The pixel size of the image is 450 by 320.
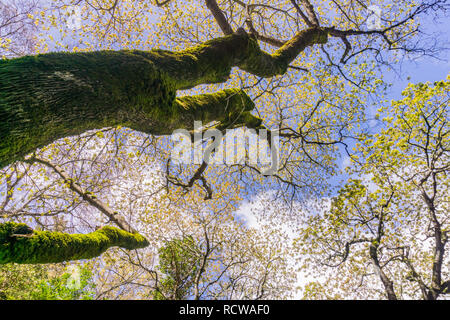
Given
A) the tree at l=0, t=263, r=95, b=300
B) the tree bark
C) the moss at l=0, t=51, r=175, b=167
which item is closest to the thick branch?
the tree bark

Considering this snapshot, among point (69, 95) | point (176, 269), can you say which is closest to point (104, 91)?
point (69, 95)

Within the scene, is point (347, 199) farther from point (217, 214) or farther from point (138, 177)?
point (138, 177)

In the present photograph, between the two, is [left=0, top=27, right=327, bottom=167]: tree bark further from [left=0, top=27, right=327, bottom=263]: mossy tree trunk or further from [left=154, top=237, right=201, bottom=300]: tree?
[left=154, top=237, right=201, bottom=300]: tree

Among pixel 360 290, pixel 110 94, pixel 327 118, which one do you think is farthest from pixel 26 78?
pixel 360 290

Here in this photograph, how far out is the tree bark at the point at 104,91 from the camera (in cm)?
206

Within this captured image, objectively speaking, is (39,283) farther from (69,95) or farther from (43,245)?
(69,95)

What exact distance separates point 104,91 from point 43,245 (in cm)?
356

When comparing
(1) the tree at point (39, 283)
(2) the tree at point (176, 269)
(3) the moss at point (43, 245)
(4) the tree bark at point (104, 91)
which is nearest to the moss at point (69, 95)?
(4) the tree bark at point (104, 91)

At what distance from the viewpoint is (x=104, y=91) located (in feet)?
8.21

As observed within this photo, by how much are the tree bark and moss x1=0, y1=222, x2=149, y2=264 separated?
2.49m

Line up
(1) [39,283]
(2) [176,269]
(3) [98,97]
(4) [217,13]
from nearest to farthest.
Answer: (3) [98,97], (4) [217,13], (1) [39,283], (2) [176,269]

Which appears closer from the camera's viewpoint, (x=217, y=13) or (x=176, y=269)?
(x=217, y=13)

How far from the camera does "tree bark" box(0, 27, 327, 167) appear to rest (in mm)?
2062

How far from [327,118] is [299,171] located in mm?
2243
